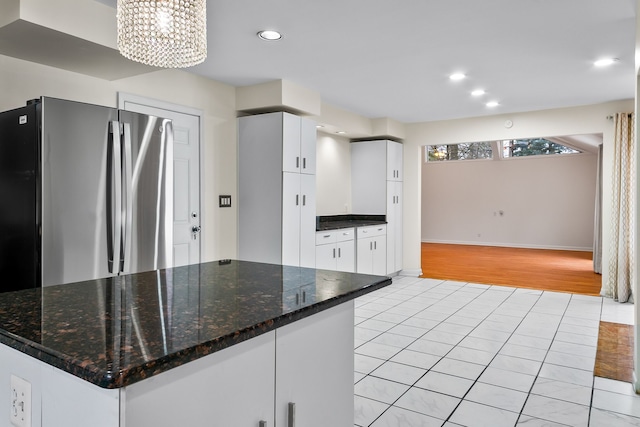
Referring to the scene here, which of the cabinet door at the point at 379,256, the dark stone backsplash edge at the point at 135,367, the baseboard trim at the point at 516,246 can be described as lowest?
the baseboard trim at the point at 516,246

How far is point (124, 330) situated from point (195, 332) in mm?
177

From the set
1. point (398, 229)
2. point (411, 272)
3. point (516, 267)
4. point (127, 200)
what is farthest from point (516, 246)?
point (127, 200)

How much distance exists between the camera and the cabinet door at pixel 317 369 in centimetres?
127

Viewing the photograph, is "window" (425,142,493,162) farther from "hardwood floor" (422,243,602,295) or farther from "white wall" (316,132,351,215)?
"white wall" (316,132,351,215)

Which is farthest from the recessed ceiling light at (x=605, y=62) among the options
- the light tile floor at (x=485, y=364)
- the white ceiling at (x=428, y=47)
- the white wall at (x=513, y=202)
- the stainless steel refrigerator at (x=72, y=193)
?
the white wall at (x=513, y=202)

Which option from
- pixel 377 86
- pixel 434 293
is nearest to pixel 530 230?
pixel 434 293

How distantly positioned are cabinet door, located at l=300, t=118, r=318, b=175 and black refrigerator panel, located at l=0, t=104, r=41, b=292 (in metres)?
2.76

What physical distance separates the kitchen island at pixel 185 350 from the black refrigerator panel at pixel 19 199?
0.94 m

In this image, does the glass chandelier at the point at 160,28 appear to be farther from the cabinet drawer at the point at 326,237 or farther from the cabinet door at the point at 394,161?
the cabinet door at the point at 394,161

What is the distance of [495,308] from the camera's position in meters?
4.97

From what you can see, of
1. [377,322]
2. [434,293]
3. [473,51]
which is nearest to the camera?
[473,51]

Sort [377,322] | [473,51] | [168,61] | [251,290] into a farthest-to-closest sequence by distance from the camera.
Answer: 1. [377,322]
2. [473,51]
3. [168,61]
4. [251,290]

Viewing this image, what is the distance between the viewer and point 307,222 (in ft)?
15.9

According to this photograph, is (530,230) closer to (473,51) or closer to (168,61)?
(473,51)
